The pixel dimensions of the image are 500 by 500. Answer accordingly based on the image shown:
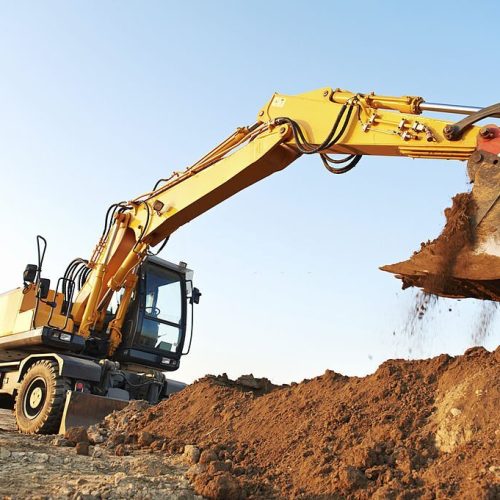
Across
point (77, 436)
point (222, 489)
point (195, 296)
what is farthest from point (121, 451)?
point (195, 296)

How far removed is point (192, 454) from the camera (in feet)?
17.2

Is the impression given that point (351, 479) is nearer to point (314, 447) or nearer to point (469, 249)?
point (314, 447)

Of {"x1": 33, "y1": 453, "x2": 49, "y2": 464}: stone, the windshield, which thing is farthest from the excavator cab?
{"x1": 33, "y1": 453, "x2": 49, "y2": 464}: stone

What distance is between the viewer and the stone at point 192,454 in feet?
17.0

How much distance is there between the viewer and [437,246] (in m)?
5.21

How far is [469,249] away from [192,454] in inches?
110

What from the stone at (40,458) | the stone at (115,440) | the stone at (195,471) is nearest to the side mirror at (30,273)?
the stone at (115,440)

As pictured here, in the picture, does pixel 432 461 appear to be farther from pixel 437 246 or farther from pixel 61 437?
pixel 61 437

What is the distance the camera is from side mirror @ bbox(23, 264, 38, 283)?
9.61 metres

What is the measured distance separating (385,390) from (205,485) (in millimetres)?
1851

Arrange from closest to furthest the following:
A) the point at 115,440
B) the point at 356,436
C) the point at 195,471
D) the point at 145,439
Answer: the point at 195,471 → the point at 356,436 → the point at 145,439 → the point at 115,440

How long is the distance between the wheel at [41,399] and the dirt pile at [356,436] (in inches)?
72.7

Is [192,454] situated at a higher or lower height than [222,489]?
higher

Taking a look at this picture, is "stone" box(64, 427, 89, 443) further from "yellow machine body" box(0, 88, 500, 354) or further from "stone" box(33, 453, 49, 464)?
"yellow machine body" box(0, 88, 500, 354)
